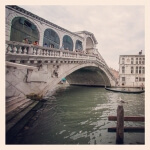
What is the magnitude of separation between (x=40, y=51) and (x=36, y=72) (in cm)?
100

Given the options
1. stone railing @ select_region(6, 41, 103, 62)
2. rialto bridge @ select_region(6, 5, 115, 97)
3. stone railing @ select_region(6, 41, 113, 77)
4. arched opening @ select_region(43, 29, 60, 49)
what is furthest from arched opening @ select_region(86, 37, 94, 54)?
stone railing @ select_region(6, 41, 103, 62)

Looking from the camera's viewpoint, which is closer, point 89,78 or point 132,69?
point 89,78

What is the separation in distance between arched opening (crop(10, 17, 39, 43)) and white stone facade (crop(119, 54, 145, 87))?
17663mm

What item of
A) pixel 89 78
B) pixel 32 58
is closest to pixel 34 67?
pixel 32 58

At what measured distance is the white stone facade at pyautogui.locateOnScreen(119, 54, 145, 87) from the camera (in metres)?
21.7

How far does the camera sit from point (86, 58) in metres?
10.5

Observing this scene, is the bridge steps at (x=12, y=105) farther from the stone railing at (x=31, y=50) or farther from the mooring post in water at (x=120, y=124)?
the mooring post in water at (x=120, y=124)

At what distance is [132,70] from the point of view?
22078 millimetres

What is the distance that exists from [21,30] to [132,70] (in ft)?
65.5

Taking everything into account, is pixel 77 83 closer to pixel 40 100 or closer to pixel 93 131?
pixel 40 100

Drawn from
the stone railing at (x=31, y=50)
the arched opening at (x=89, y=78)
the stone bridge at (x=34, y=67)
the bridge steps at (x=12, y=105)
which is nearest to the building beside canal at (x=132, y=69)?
the arched opening at (x=89, y=78)

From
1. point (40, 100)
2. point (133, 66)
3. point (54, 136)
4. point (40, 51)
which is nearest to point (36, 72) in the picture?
point (40, 51)

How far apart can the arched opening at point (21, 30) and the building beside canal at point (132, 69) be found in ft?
58.0

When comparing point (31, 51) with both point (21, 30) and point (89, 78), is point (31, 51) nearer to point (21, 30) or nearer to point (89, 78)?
point (21, 30)
